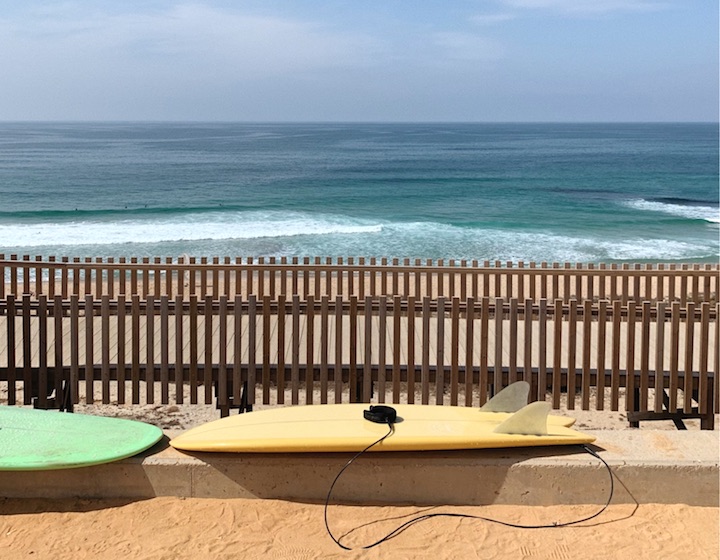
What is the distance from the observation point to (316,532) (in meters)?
4.61

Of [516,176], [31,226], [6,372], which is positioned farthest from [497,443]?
[516,176]

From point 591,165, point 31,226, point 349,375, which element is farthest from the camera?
point 591,165

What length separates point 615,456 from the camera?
4.91 meters

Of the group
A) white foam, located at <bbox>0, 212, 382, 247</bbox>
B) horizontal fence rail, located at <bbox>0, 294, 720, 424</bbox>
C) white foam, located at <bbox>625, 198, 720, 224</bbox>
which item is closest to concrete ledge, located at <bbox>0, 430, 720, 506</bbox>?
horizontal fence rail, located at <bbox>0, 294, 720, 424</bbox>

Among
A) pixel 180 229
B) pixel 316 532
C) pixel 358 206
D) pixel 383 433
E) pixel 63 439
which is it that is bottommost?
pixel 316 532

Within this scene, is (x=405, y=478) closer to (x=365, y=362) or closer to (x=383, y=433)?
(x=383, y=433)

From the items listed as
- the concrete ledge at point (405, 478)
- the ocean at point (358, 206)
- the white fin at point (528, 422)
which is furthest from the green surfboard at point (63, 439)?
the ocean at point (358, 206)

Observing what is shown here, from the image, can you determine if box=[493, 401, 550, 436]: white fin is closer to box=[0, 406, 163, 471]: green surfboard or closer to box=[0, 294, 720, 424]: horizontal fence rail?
box=[0, 294, 720, 424]: horizontal fence rail

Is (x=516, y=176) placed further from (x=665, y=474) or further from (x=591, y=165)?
(x=665, y=474)

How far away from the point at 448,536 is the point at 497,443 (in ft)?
2.06

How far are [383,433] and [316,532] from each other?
0.72 metres

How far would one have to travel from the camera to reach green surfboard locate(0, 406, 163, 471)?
4801mm

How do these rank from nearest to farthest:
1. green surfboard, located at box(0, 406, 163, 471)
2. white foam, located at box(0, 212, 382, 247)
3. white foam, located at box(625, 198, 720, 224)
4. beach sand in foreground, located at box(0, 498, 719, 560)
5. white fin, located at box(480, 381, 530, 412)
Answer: beach sand in foreground, located at box(0, 498, 719, 560) < green surfboard, located at box(0, 406, 163, 471) < white fin, located at box(480, 381, 530, 412) < white foam, located at box(0, 212, 382, 247) < white foam, located at box(625, 198, 720, 224)

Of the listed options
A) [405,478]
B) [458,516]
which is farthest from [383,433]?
[458,516]
